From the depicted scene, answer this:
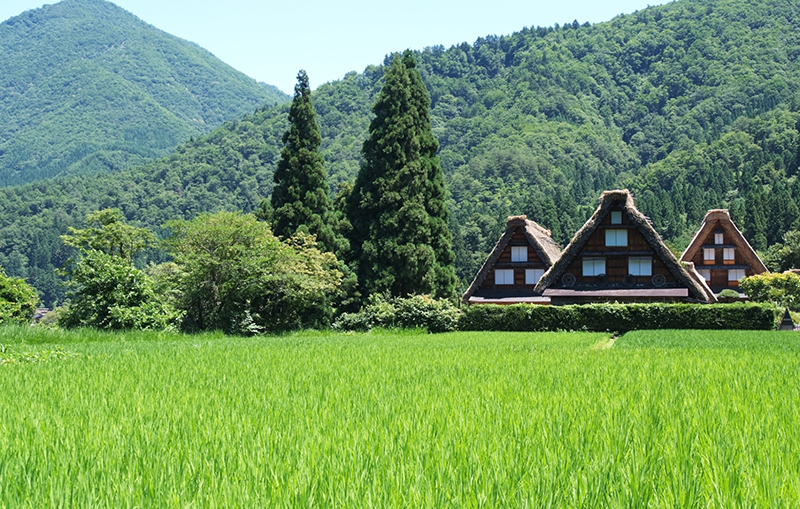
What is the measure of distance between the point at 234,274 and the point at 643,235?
56.7ft

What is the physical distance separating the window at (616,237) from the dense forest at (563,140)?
38624 mm

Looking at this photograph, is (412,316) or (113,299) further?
(412,316)

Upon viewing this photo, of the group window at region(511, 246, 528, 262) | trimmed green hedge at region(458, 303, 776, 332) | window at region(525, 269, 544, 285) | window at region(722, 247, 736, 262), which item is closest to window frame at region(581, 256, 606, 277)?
trimmed green hedge at region(458, 303, 776, 332)

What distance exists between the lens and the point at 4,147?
198 metres

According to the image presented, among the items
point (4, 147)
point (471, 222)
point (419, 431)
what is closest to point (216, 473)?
point (419, 431)

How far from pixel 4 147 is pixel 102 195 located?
12827cm

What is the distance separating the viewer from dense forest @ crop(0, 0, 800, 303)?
3246 inches

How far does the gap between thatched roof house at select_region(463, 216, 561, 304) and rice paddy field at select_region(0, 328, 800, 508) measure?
91.6 feet

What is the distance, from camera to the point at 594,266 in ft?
97.3

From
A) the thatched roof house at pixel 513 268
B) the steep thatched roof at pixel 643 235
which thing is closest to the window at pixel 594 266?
Answer: the steep thatched roof at pixel 643 235

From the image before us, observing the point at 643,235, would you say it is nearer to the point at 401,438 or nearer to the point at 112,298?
the point at 112,298

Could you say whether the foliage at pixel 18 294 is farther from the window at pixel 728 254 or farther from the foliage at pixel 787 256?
the foliage at pixel 787 256

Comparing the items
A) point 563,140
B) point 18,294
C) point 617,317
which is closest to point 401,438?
point 617,317

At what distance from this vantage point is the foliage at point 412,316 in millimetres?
24734
